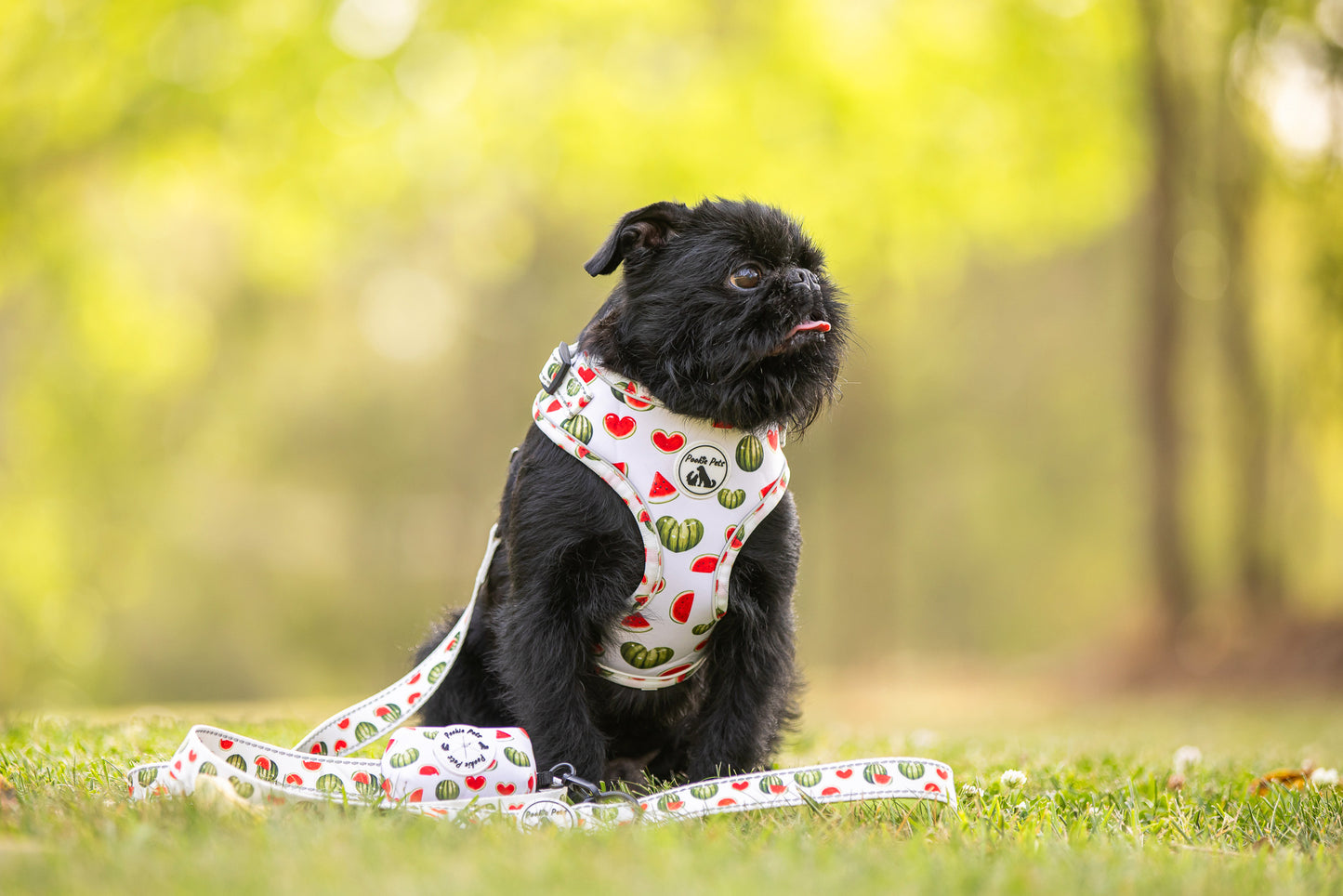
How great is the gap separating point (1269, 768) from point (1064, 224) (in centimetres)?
1087

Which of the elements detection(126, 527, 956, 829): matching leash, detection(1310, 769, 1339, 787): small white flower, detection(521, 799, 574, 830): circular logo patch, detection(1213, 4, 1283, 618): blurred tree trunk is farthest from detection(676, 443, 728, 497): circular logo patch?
detection(1213, 4, 1283, 618): blurred tree trunk

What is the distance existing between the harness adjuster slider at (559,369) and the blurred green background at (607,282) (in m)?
4.22

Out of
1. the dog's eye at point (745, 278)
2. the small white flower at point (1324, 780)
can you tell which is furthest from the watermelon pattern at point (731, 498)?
the small white flower at point (1324, 780)

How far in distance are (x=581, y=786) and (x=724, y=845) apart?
25.3 inches

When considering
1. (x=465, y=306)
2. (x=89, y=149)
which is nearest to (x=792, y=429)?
(x=89, y=149)

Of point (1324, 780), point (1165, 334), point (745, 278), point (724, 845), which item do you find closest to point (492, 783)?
point (724, 845)

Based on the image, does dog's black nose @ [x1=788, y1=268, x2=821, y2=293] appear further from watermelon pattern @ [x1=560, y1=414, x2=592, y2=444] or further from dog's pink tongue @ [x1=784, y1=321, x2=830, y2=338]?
watermelon pattern @ [x1=560, y1=414, x2=592, y2=444]

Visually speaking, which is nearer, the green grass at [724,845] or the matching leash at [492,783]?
the green grass at [724,845]

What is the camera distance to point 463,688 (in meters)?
3.44

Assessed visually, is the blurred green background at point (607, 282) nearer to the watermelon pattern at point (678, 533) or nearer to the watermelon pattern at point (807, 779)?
the watermelon pattern at point (678, 533)

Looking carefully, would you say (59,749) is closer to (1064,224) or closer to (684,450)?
(684,450)

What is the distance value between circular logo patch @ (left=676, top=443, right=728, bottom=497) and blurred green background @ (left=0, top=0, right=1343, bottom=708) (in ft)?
14.3

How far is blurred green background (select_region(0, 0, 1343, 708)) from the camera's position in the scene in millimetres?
10984

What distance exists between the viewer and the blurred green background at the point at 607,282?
36.0 feet
